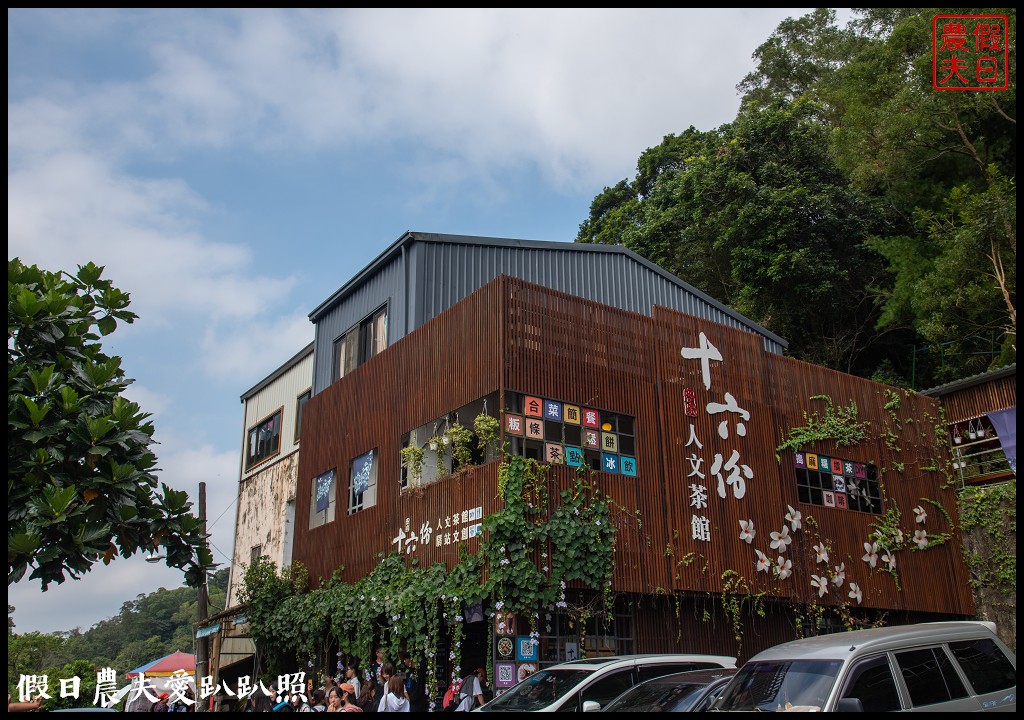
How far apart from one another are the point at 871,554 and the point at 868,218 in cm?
1474

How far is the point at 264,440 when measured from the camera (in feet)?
90.7

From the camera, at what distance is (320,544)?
18.6 metres

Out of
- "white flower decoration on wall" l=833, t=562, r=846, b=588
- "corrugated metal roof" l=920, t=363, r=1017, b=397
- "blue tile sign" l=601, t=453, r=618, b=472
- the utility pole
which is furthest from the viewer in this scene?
the utility pole

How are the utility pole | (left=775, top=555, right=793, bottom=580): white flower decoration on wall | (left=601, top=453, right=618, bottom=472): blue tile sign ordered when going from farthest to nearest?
the utility pole
(left=775, top=555, right=793, bottom=580): white flower decoration on wall
(left=601, top=453, right=618, bottom=472): blue tile sign

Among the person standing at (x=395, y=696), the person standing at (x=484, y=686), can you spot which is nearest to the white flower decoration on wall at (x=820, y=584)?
the person standing at (x=484, y=686)

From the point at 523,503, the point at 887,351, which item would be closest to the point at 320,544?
the point at 523,503

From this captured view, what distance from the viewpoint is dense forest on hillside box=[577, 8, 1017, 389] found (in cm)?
2133

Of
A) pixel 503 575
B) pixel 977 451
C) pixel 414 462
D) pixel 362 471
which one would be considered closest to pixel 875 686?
pixel 503 575

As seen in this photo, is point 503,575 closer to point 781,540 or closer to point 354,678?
point 354,678

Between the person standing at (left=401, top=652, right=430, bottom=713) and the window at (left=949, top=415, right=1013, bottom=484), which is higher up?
the window at (left=949, top=415, right=1013, bottom=484)

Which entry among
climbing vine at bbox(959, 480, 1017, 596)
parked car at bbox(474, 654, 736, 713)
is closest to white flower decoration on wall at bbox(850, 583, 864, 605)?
climbing vine at bbox(959, 480, 1017, 596)

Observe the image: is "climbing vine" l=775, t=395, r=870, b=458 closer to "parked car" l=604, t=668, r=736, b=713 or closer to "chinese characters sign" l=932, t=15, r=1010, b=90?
"parked car" l=604, t=668, r=736, b=713

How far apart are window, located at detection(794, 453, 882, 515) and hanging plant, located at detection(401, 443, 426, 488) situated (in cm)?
736

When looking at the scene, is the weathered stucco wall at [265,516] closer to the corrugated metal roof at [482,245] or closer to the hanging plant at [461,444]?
the corrugated metal roof at [482,245]
